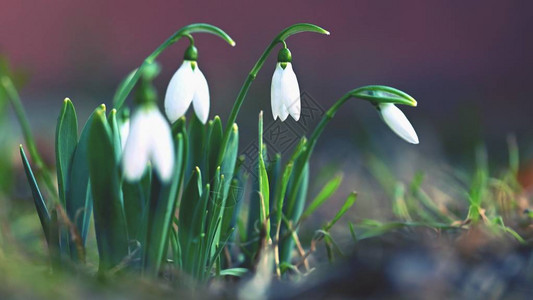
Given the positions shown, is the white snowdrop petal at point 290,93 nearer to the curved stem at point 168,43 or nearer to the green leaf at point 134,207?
the curved stem at point 168,43

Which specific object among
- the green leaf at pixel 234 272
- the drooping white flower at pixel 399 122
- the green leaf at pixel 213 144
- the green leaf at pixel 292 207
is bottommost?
the green leaf at pixel 234 272

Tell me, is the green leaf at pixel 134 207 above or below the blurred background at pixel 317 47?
below

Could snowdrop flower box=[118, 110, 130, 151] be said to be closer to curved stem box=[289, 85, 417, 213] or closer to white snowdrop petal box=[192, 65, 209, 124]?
white snowdrop petal box=[192, 65, 209, 124]

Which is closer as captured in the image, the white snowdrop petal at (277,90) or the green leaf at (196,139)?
the white snowdrop petal at (277,90)

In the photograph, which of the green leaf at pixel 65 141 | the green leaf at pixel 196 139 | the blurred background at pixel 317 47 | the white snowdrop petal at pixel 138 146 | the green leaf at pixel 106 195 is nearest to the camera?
the white snowdrop petal at pixel 138 146

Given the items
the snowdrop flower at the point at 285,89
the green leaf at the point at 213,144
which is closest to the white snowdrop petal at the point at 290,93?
the snowdrop flower at the point at 285,89

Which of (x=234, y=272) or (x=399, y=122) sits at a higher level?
(x=399, y=122)

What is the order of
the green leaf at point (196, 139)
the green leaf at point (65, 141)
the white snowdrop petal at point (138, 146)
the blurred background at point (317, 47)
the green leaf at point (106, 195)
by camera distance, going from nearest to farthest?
the white snowdrop petal at point (138, 146), the green leaf at point (106, 195), the green leaf at point (65, 141), the green leaf at point (196, 139), the blurred background at point (317, 47)

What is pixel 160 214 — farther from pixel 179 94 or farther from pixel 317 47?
pixel 317 47

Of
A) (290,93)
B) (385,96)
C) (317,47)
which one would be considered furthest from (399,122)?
(317,47)
